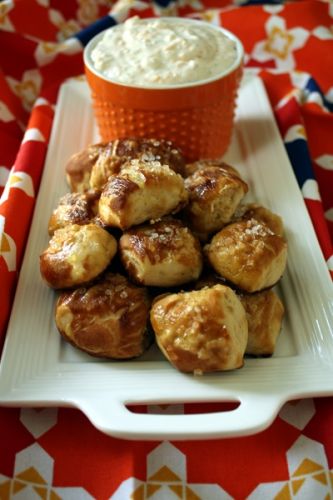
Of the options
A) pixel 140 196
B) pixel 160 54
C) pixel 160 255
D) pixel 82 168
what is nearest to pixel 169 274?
pixel 160 255

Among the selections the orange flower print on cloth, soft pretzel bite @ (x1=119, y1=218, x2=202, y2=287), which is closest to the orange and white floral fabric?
the orange flower print on cloth

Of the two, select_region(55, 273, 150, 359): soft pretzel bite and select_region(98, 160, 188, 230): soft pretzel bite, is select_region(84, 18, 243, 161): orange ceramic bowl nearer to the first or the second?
select_region(98, 160, 188, 230): soft pretzel bite

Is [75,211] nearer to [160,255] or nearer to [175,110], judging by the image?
[160,255]

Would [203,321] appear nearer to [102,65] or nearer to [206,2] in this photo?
[102,65]

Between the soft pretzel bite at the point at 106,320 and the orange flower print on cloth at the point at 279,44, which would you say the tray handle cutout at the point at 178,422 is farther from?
the orange flower print on cloth at the point at 279,44

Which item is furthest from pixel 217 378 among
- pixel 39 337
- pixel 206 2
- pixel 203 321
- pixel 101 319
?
pixel 206 2

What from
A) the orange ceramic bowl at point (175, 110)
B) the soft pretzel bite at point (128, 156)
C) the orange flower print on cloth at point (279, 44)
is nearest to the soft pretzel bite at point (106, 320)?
the soft pretzel bite at point (128, 156)
